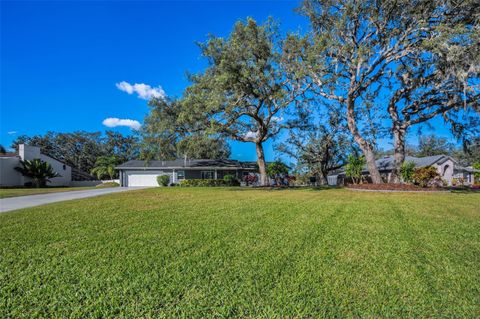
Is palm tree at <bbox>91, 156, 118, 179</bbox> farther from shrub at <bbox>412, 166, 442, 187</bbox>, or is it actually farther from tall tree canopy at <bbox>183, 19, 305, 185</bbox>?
shrub at <bbox>412, 166, 442, 187</bbox>

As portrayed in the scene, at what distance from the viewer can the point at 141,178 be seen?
27.7 m

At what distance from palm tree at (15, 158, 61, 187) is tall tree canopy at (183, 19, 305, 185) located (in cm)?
1970

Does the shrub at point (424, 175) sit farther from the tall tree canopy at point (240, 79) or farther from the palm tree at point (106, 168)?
the palm tree at point (106, 168)

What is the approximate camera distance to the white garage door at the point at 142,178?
2761 cm

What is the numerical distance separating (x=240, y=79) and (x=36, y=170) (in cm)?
2388

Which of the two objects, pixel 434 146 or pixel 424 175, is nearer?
pixel 424 175

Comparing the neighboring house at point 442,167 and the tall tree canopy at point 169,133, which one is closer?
the tall tree canopy at point 169,133

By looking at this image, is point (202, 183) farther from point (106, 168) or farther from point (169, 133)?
point (106, 168)

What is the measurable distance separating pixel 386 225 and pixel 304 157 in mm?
21635

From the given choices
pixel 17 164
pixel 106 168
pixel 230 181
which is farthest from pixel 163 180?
pixel 17 164

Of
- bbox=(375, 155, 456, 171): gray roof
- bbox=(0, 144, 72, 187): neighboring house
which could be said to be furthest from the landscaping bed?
bbox=(0, 144, 72, 187): neighboring house

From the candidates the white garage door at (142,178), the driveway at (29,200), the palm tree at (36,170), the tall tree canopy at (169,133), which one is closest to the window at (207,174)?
the white garage door at (142,178)

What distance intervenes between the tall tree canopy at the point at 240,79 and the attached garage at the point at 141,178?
1373cm

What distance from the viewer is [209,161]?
28984 mm
